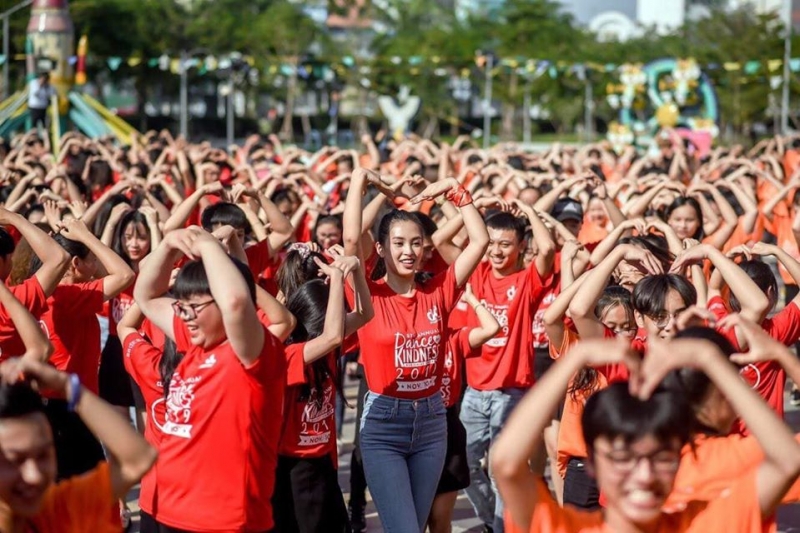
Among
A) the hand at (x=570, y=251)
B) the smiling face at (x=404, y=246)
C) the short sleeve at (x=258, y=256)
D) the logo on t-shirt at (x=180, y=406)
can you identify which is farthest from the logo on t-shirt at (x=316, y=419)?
the short sleeve at (x=258, y=256)

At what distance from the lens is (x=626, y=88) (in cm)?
2953

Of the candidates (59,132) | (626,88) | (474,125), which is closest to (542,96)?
(474,125)

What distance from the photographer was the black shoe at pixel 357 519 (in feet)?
24.1

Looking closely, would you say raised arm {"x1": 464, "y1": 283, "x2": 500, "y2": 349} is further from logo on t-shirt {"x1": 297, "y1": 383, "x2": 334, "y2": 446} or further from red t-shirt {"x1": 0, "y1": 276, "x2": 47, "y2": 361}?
red t-shirt {"x1": 0, "y1": 276, "x2": 47, "y2": 361}

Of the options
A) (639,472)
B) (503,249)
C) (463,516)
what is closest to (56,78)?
(463,516)

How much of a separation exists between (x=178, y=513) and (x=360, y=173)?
229cm

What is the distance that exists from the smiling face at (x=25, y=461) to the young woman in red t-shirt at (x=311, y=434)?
1997mm

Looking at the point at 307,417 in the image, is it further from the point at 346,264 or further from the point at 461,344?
the point at 461,344

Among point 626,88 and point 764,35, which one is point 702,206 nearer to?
point 626,88

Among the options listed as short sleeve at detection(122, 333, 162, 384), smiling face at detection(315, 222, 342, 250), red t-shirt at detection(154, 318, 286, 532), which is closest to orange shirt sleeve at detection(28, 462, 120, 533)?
red t-shirt at detection(154, 318, 286, 532)

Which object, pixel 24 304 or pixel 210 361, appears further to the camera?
pixel 24 304

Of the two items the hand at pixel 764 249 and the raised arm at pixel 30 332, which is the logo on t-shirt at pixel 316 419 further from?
the hand at pixel 764 249

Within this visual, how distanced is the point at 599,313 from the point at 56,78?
19.2 metres

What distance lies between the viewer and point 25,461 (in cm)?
336
